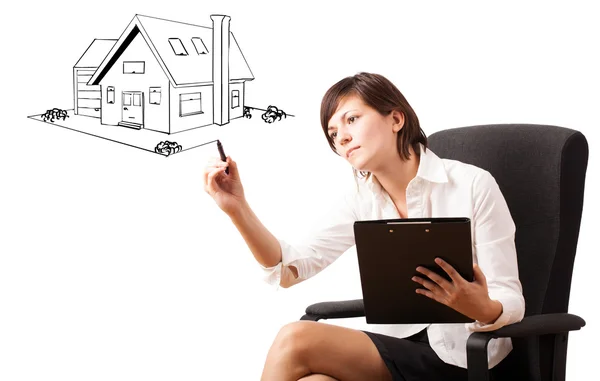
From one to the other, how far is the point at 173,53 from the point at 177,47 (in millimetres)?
41

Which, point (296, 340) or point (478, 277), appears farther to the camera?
point (296, 340)

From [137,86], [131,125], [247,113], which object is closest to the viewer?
[137,86]

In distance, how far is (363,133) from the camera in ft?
6.39

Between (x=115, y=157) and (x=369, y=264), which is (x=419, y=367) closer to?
(x=369, y=264)

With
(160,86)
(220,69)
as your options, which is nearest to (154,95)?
(160,86)

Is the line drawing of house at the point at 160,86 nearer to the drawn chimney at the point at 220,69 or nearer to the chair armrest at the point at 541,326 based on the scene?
the drawn chimney at the point at 220,69

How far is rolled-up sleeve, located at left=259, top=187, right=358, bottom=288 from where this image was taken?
2.11 metres

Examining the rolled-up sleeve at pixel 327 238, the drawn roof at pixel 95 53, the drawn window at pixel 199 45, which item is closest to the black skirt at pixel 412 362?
the rolled-up sleeve at pixel 327 238

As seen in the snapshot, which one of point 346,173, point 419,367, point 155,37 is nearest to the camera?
point 419,367

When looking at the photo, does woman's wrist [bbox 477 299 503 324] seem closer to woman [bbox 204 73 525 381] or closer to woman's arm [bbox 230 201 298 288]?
woman [bbox 204 73 525 381]

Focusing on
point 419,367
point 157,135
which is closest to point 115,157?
point 157,135

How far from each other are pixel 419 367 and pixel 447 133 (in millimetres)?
691

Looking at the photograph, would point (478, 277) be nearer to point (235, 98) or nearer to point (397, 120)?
point (397, 120)

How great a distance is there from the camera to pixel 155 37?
2807 mm
